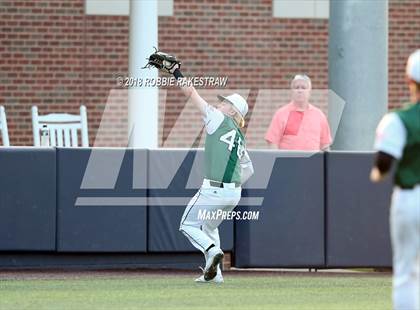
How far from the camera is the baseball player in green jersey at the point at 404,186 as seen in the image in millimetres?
7184

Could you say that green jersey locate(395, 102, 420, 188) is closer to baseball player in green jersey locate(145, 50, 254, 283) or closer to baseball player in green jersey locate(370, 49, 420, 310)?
baseball player in green jersey locate(370, 49, 420, 310)

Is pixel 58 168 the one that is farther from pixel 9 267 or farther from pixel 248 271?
pixel 248 271

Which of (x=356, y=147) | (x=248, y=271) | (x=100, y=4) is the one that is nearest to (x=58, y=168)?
(x=248, y=271)

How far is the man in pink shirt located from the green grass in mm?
1703

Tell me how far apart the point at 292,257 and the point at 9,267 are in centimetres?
304

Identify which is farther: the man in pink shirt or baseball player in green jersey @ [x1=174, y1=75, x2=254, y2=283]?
the man in pink shirt

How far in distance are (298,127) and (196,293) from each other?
3.67m

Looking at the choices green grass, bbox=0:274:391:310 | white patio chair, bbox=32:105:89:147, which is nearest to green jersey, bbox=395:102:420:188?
green grass, bbox=0:274:391:310

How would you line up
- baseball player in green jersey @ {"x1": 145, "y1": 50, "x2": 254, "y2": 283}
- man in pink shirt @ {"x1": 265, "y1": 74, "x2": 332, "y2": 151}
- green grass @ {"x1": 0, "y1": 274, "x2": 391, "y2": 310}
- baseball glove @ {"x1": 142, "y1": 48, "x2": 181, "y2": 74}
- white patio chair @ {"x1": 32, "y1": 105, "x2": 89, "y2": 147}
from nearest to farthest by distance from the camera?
green grass @ {"x1": 0, "y1": 274, "x2": 391, "y2": 310}, baseball player in green jersey @ {"x1": 145, "y1": 50, "x2": 254, "y2": 283}, baseball glove @ {"x1": 142, "y1": 48, "x2": 181, "y2": 74}, man in pink shirt @ {"x1": 265, "y1": 74, "x2": 332, "y2": 151}, white patio chair @ {"x1": 32, "y1": 105, "x2": 89, "y2": 147}

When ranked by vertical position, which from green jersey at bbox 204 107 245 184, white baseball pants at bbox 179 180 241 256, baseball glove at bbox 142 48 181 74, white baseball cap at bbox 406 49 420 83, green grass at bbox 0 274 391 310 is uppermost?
baseball glove at bbox 142 48 181 74

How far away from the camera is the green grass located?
394 inches

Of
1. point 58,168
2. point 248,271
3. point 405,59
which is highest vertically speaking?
point 405,59

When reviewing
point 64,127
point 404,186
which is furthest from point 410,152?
point 64,127

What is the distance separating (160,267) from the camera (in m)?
13.7
